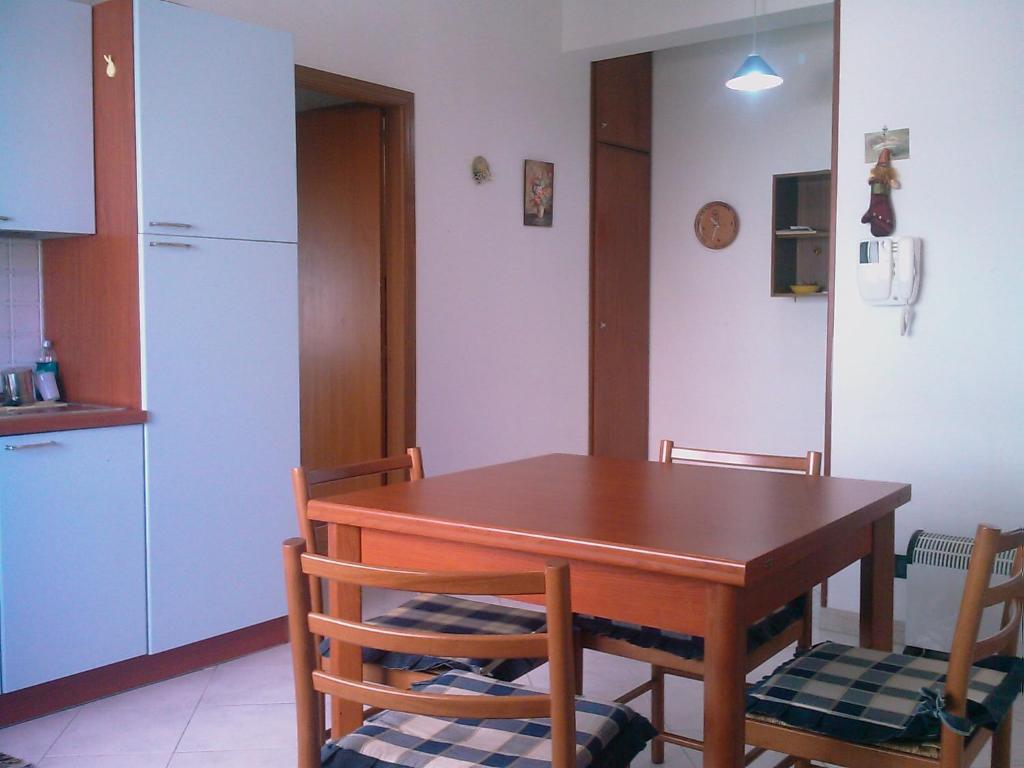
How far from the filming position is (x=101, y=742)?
2.70 metres

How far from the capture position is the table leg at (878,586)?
2109 millimetres

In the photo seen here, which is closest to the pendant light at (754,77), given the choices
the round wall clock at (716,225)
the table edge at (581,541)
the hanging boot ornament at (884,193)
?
the hanging boot ornament at (884,193)

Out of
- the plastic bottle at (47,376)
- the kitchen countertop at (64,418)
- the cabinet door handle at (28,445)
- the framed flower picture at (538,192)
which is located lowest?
the cabinet door handle at (28,445)

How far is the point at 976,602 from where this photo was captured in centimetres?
153

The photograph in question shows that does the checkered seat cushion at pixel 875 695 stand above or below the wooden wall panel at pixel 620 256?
below

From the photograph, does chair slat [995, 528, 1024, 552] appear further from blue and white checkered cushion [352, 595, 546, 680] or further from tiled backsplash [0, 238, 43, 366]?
tiled backsplash [0, 238, 43, 366]

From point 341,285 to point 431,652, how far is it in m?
3.42

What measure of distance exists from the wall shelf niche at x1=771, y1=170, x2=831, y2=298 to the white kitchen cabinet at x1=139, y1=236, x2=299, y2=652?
280 cm

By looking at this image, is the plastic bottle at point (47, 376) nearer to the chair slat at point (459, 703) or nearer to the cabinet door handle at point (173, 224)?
the cabinet door handle at point (173, 224)

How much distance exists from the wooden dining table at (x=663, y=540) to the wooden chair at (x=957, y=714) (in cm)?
18

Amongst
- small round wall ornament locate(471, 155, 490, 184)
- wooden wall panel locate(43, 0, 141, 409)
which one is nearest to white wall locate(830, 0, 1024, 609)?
small round wall ornament locate(471, 155, 490, 184)

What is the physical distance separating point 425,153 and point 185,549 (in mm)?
2078

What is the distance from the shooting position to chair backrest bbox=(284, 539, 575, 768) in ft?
4.16

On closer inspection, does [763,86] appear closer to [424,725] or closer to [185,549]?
[185,549]
